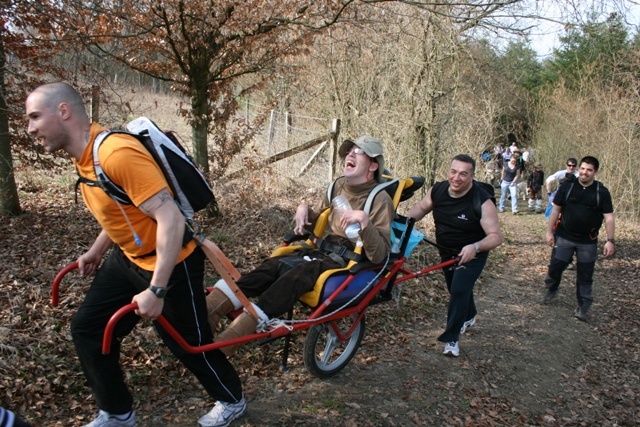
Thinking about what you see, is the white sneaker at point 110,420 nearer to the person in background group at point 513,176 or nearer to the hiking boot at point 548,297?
the hiking boot at point 548,297

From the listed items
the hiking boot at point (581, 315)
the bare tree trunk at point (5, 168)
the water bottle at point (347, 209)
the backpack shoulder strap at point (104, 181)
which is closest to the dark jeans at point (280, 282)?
the water bottle at point (347, 209)

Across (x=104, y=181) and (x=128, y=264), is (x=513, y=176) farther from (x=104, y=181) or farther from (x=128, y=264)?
(x=104, y=181)

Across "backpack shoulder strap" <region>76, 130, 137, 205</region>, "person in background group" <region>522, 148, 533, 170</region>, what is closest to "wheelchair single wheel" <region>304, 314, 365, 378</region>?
"backpack shoulder strap" <region>76, 130, 137, 205</region>

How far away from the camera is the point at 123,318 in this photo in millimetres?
2947

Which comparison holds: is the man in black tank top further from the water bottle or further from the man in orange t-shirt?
the man in orange t-shirt

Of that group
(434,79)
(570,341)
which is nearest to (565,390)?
(570,341)

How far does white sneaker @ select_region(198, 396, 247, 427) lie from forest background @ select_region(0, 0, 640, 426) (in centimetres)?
96

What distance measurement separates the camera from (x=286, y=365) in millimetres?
4270

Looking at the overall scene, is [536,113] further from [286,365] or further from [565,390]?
[286,365]

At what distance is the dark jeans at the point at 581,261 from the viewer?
257 inches

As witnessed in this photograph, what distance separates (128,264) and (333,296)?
1506mm

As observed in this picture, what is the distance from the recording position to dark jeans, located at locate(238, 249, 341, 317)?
11.7 feet

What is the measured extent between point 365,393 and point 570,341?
10.6 ft

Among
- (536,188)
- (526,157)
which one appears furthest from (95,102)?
(526,157)
